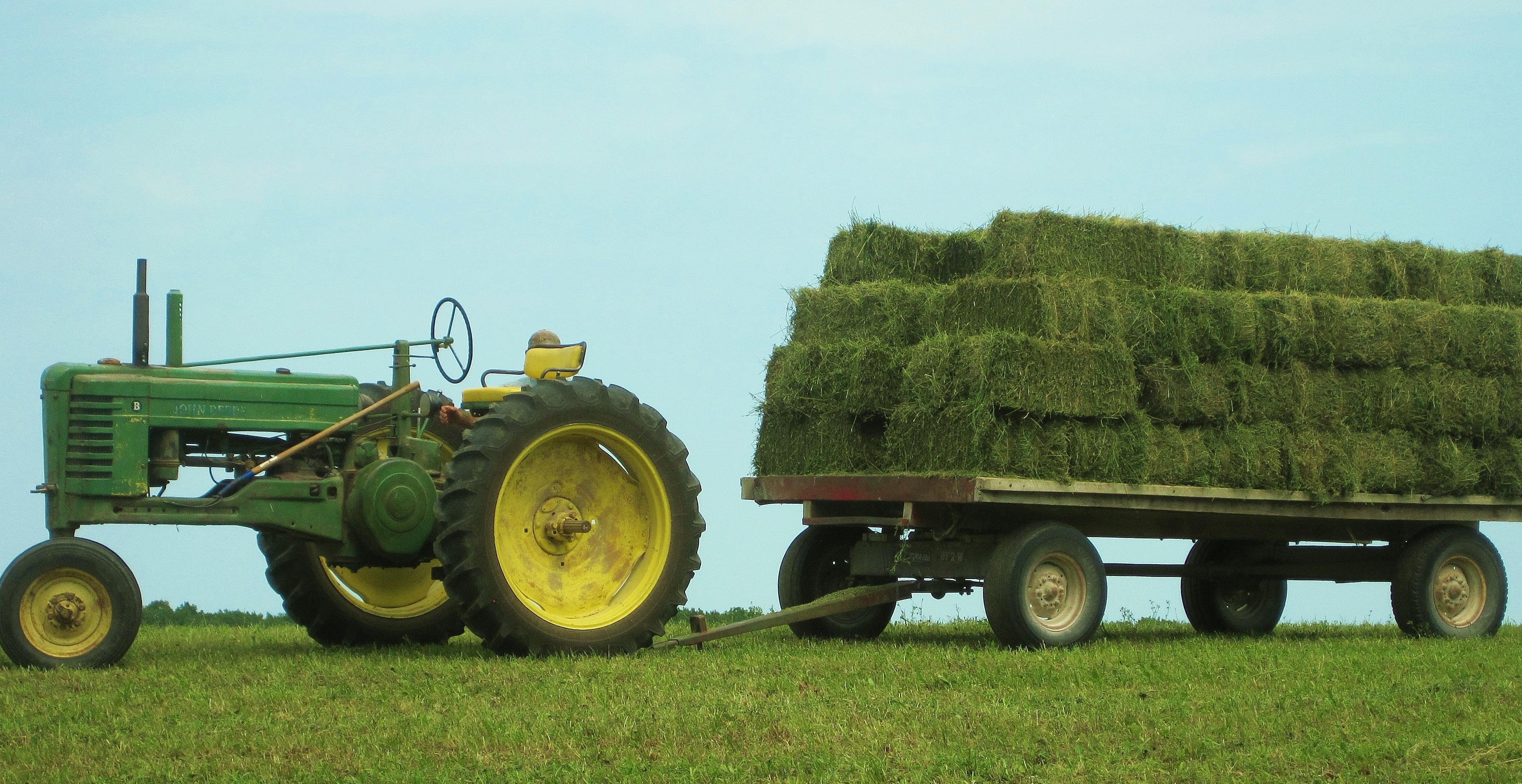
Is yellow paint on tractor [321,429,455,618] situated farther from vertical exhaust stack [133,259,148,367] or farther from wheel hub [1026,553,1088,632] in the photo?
wheel hub [1026,553,1088,632]

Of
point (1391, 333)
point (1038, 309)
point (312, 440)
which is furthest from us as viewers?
point (1391, 333)

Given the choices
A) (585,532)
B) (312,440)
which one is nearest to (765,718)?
(585,532)

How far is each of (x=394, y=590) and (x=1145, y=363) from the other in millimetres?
4975

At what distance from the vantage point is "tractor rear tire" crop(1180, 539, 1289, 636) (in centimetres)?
1181

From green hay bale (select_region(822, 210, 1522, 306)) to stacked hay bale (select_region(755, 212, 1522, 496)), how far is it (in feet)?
0.05

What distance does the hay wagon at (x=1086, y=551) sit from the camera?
9078 mm

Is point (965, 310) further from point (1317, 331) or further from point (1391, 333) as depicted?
point (1391, 333)

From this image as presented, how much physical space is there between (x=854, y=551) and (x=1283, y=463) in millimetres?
2939

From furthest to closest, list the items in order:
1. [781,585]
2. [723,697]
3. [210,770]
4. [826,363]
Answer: [781,585] → [826,363] → [723,697] → [210,770]

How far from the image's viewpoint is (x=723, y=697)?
261 inches

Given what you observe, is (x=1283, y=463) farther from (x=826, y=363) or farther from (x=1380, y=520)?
(x=826, y=363)

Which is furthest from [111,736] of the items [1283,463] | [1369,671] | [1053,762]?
[1283,463]

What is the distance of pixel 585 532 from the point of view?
8.34 meters

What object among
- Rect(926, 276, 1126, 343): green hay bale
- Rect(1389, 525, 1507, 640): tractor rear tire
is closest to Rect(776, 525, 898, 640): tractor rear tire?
Rect(926, 276, 1126, 343): green hay bale
